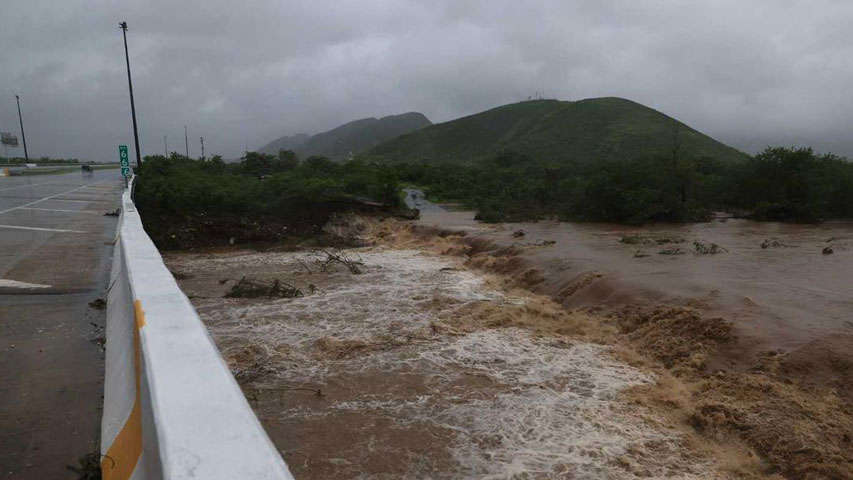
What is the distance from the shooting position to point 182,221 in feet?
64.0

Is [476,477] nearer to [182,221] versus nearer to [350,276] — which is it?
[350,276]

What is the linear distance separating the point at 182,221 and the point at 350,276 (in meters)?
9.01

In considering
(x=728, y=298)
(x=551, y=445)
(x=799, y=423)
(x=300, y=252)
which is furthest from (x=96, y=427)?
(x=300, y=252)

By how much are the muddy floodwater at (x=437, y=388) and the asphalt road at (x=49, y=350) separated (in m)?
1.83

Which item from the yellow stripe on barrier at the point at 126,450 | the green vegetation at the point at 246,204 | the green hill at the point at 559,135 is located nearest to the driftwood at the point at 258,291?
the yellow stripe on barrier at the point at 126,450

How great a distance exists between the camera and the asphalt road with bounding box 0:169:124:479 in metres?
3.47

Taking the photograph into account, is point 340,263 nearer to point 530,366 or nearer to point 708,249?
point 530,366

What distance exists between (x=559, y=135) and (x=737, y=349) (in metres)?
81.7

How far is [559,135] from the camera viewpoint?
84.8 m

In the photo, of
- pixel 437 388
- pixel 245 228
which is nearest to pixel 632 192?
pixel 245 228

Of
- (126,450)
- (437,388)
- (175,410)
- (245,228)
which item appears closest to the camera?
(175,410)

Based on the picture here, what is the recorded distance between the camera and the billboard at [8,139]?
7625 cm

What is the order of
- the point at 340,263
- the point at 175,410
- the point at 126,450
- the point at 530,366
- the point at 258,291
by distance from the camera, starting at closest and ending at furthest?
the point at 175,410, the point at 126,450, the point at 530,366, the point at 258,291, the point at 340,263

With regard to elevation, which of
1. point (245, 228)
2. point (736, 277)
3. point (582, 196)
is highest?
point (582, 196)
